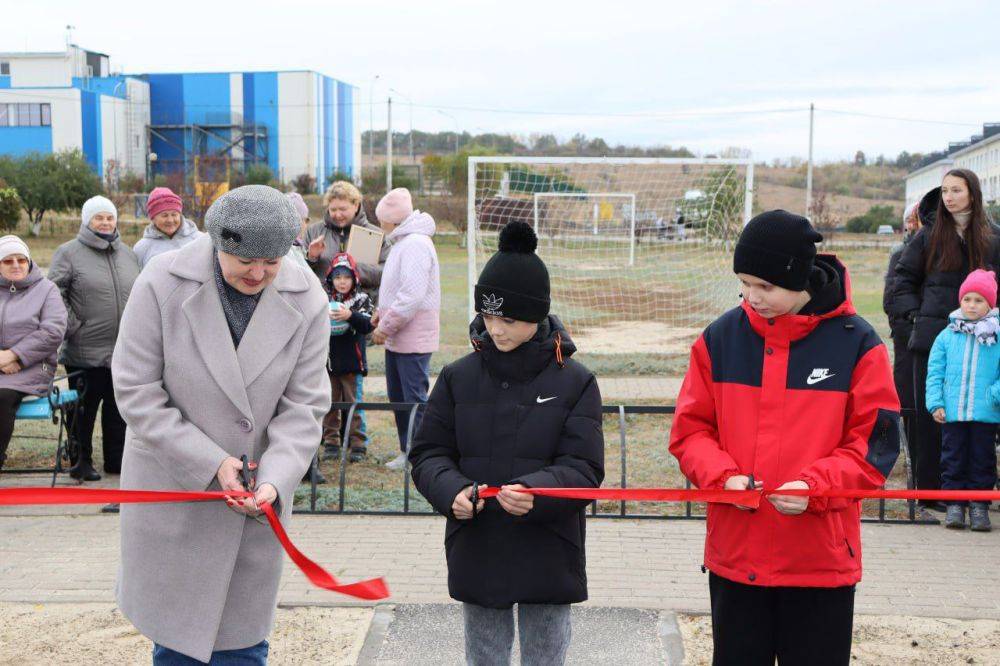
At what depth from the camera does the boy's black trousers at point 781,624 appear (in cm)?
322

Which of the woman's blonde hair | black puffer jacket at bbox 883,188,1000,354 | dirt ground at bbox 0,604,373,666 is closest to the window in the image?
the woman's blonde hair

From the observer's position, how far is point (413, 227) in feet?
26.1

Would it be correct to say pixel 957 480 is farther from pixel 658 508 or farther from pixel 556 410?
pixel 556 410

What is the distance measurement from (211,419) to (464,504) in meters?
0.87

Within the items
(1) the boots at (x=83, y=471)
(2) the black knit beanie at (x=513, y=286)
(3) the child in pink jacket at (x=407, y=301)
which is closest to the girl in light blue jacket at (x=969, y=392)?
(3) the child in pink jacket at (x=407, y=301)

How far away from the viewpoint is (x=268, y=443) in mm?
3441

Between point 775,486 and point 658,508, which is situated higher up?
point 775,486

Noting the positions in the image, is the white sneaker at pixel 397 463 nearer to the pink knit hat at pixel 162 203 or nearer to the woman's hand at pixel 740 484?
the pink knit hat at pixel 162 203

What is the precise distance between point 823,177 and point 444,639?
3685 inches

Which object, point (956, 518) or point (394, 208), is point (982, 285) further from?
point (394, 208)

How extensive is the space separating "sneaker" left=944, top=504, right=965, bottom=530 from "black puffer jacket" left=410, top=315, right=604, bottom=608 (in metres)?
4.11

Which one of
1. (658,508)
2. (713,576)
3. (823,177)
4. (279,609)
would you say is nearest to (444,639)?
(279,609)

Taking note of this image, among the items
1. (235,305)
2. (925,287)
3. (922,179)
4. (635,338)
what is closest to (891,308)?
(925,287)

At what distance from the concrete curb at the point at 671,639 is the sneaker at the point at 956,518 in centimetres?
260
